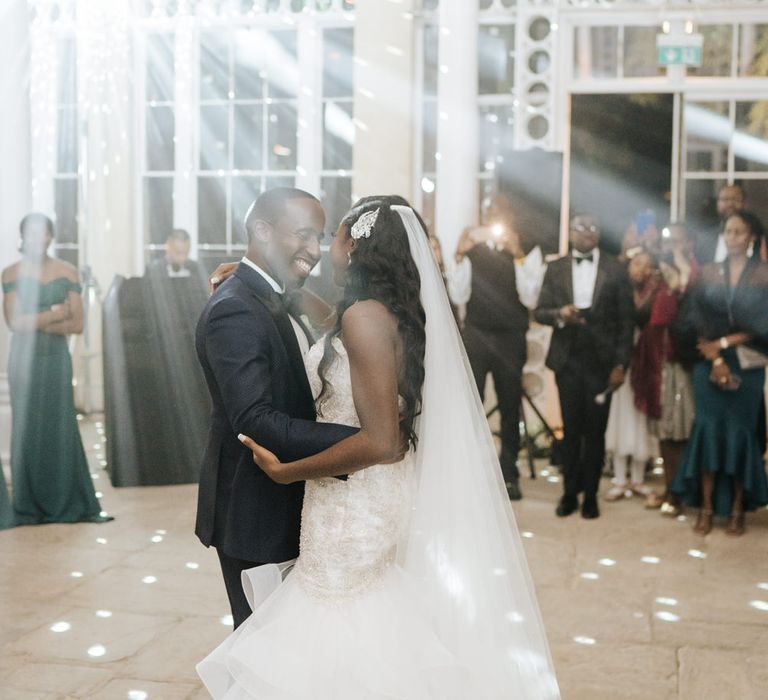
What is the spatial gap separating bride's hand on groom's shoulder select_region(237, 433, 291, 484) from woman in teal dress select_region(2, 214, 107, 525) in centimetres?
348

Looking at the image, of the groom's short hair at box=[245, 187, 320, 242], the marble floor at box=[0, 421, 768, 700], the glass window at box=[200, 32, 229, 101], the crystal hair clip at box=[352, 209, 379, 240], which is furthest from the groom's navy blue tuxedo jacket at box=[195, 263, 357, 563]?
the glass window at box=[200, 32, 229, 101]

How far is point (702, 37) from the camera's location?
7.50m

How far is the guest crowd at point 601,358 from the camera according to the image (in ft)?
17.1

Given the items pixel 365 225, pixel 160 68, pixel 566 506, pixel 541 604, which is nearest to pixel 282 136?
pixel 160 68

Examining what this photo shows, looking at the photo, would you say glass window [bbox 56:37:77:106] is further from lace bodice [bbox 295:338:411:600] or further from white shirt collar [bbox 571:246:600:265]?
lace bodice [bbox 295:338:411:600]

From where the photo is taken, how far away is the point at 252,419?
2.08 metres

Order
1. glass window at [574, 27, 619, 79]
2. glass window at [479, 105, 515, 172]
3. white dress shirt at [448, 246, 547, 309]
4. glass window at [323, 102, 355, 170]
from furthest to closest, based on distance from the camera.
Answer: glass window at [323, 102, 355, 170] < glass window at [479, 105, 515, 172] < glass window at [574, 27, 619, 79] < white dress shirt at [448, 246, 547, 309]

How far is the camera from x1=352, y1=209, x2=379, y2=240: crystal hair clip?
84.8 inches

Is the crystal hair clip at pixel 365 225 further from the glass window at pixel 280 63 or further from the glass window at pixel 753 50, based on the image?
the glass window at pixel 280 63

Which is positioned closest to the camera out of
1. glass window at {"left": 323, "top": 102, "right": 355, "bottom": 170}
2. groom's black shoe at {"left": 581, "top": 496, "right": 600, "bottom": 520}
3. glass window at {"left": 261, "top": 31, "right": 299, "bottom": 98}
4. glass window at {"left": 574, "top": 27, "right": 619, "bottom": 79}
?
groom's black shoe at {"left": 581, "top": 496, "right": 600, "bottom": 520}

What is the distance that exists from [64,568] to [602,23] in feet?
18.3

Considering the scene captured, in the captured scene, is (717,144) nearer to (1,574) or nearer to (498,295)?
(498,295)

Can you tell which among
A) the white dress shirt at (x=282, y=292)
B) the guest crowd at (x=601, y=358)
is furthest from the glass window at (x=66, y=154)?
the white dress shirt at (x=282, y=292)

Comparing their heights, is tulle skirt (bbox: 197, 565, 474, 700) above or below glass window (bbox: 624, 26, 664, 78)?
below
